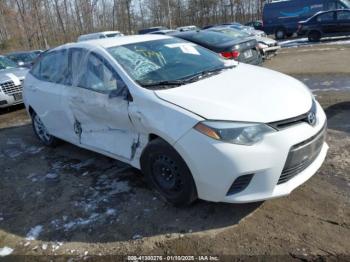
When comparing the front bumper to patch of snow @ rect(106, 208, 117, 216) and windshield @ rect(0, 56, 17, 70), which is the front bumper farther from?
windshield @ rect(0, 56, 17, 70)

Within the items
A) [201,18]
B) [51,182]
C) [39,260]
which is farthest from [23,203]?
[201,18]

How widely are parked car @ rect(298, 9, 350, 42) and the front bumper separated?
1939 cm

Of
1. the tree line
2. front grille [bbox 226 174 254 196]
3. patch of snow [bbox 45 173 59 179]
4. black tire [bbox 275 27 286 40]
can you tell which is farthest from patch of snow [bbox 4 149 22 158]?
the tree line

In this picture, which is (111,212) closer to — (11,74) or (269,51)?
(11,74)

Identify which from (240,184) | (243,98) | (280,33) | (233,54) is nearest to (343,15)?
(280,33)

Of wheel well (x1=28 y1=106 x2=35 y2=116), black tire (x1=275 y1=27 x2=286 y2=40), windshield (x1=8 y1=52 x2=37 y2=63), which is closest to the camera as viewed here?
wheel well (x1=28 y1=106 x2=35 y2=116)

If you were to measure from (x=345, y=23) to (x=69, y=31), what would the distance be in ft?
115

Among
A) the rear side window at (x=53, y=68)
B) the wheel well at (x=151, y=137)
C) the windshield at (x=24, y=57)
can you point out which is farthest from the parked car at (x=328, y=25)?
the wheel well at (x=151, y=137)

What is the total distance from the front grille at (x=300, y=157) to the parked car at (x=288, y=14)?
81.2 feet

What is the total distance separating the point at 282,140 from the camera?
2.98 meters

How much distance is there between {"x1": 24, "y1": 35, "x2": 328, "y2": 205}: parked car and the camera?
298cm

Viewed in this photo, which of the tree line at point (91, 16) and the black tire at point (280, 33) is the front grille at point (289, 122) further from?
the tree line at point (91, 16)

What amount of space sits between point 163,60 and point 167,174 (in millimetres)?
1420

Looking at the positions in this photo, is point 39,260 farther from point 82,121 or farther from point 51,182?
point 82,121
